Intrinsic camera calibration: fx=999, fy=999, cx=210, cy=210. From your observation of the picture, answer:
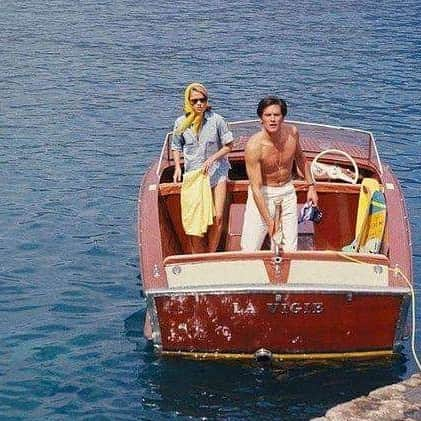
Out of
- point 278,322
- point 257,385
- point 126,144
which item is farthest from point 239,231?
point 126,144

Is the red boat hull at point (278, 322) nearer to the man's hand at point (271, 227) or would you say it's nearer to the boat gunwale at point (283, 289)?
the boat gunwale at point (283, 289)

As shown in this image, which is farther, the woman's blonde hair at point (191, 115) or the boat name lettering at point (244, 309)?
the woman's blonde hair at point (191, 115)

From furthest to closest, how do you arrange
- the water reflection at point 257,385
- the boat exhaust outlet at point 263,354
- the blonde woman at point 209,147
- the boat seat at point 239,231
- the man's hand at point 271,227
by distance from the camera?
the boat seat at point 239,231 → the blonde woman at point 209,147 → the man's hand at point 271,227 → the boat exhaust outlet at point 263,354 → the water reflection at point 257,385

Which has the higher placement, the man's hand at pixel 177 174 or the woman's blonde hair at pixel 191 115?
the woman's blonde hair at pixel 191 115

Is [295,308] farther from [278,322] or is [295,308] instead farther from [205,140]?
[205,140]

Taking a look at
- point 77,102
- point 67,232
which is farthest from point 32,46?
point 67,232

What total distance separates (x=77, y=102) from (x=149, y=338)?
42.7 feet

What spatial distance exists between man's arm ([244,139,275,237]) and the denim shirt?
130 centimetres

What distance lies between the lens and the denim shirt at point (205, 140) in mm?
11734

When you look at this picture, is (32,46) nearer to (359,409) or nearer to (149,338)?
(149,338)

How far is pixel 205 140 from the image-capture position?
Answer: 38.6 ft

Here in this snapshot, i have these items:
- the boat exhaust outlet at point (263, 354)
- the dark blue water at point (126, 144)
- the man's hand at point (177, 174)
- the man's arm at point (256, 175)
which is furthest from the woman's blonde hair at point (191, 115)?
the boat exhaust outlet at point (263, 354)

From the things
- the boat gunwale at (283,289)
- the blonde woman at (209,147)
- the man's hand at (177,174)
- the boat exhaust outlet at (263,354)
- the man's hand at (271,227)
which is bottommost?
the boat exhaust outlet at (263,354)

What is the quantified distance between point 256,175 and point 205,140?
1430mm
